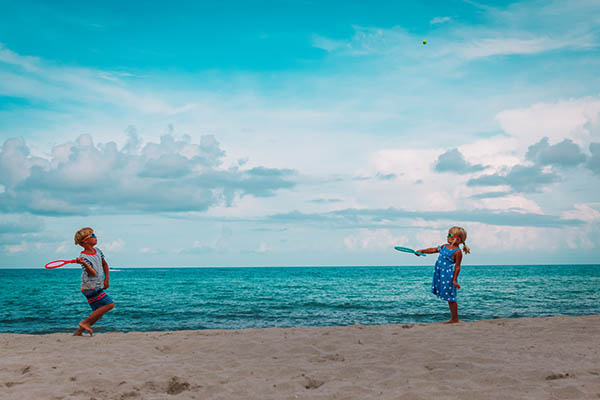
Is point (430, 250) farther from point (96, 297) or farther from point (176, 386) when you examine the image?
point (96, 297)

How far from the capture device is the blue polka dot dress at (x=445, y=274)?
10031mm

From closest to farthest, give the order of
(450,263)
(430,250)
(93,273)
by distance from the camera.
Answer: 1. (93,273)
2. (450,263)
3. (430,250)

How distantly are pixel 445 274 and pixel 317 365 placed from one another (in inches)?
205

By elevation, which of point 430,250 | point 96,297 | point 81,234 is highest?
point 81,234

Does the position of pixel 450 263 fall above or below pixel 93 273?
above

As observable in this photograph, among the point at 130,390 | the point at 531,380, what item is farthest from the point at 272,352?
the point at 531,380

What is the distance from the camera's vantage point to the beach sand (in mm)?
4836

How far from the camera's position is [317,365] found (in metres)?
6.05

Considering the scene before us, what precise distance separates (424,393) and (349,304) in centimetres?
1574

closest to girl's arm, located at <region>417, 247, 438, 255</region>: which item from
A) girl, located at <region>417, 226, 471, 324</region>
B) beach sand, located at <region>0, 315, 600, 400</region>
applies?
girl, located at <region>417, 226, 471, 324</region>

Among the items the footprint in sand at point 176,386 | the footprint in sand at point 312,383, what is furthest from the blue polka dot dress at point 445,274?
the footprint in sand at point 176,386

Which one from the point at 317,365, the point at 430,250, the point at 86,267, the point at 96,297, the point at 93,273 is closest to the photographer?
the point at 317,365

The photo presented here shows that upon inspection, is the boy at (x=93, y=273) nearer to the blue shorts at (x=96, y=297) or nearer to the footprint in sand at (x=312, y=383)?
the blue shorts at (x=96, y=297)

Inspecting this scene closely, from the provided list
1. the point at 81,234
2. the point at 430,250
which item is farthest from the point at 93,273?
the point at 430,250
